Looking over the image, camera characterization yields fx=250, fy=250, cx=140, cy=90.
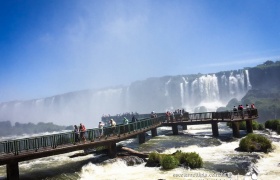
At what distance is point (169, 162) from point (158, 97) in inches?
3903

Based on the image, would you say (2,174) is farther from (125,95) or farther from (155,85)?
(155,85)

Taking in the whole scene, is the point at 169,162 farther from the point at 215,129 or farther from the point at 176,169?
the point at 215,129

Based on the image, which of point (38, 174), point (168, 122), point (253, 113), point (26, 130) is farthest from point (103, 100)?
point (38, 174)

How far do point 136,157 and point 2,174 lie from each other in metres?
10.4

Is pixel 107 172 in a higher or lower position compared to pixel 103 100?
lower

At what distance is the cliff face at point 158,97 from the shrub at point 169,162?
66349mm

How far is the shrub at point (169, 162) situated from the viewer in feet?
55.4

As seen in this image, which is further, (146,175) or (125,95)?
(125,95)

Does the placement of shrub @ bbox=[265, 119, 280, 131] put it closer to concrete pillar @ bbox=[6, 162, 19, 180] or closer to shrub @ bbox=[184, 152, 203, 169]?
shrub @ bbox=[184, 152, 203, 169]

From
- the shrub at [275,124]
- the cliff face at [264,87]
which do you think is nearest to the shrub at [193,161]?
the shrub at [275,124]

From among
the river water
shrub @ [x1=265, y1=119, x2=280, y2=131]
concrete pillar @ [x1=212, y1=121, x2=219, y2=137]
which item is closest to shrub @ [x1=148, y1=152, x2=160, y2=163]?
the river water

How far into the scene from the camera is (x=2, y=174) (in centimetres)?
1920

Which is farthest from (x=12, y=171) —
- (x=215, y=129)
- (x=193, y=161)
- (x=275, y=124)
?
(x=275, y=124)

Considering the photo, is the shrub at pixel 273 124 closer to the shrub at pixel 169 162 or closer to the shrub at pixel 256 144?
the shrub at pixel 256 144
